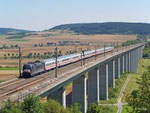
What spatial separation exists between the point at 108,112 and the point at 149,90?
32.3 metres

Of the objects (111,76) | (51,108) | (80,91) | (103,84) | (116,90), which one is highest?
(51,108)

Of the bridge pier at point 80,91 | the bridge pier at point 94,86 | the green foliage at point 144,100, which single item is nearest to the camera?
the green foliage at point 144,100

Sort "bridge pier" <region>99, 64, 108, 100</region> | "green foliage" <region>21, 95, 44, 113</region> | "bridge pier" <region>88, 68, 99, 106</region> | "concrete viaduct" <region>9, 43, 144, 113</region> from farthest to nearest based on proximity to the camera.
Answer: "bridge pier" <region>99, 64, 108, 100</region>
"bridge pier" <region>88, 68, 99, 106</region>
"concrete viaduct" <region>9, 43, 144, 113</region>
"green foliage" <region>21, 95, 44, 113</region>

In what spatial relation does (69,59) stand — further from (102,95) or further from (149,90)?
(149,90)

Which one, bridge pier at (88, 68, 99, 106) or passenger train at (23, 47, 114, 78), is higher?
passenger train at (23, 47, 114, 78)

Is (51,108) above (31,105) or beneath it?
beneath

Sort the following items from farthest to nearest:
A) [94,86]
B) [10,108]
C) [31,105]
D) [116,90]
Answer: [116,90], [94,86], [31,105], [10,108]

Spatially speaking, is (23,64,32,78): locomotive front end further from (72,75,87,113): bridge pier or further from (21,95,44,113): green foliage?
(21,95,44,113): green foliage

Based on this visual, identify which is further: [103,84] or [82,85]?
[103,84]

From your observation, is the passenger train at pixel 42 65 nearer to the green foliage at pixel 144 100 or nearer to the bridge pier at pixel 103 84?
the bridge pier at pixel 103 84

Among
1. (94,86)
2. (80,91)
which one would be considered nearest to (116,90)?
(94,86)

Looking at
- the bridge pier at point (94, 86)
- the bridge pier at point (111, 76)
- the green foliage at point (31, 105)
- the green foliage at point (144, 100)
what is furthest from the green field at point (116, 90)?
the green foliage at point (31, 105)

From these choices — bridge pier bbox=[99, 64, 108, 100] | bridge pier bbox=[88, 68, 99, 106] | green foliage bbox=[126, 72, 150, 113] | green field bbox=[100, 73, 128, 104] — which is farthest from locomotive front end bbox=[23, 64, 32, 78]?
bridge pier bbox=[99, 64, 108, 100]

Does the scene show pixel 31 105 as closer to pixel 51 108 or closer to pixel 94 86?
pixel 51 108
